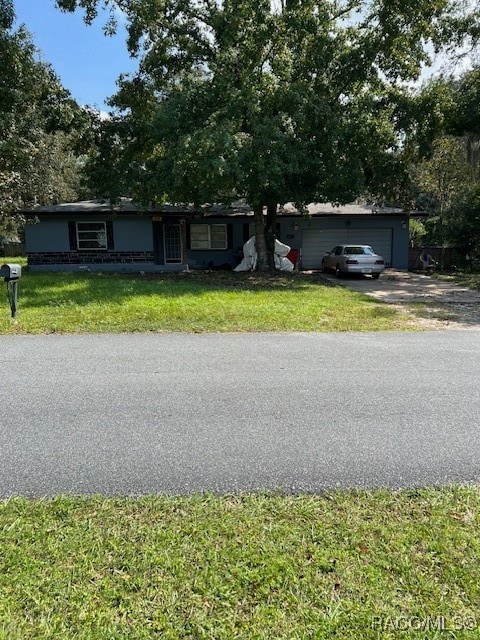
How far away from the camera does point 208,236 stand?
21312 millimetres

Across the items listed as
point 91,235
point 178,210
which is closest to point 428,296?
point 178,210

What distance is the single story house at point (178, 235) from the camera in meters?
19.2

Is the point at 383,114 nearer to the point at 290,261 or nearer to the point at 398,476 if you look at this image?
the point at 290,261

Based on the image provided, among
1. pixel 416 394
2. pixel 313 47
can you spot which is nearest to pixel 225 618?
pixel 416 394

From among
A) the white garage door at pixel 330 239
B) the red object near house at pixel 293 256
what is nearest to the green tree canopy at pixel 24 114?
the red object near house at pixel 293 256

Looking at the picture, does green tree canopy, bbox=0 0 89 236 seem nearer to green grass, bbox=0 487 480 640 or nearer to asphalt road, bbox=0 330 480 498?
asphalt road, bbox=0 330 480 498

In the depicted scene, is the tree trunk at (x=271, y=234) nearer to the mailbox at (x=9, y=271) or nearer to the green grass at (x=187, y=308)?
the green grass at (x=187, y=308)

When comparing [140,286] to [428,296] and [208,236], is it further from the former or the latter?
[208,236]

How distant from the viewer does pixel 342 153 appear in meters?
15.6

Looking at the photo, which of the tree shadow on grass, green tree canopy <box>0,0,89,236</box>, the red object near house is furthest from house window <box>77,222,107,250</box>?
the red object near house

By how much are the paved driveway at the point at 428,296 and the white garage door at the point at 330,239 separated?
3.12 m

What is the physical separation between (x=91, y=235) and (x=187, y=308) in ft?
38.3

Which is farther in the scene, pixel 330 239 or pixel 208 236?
pixel 330 239

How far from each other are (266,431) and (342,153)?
45.4 feet
